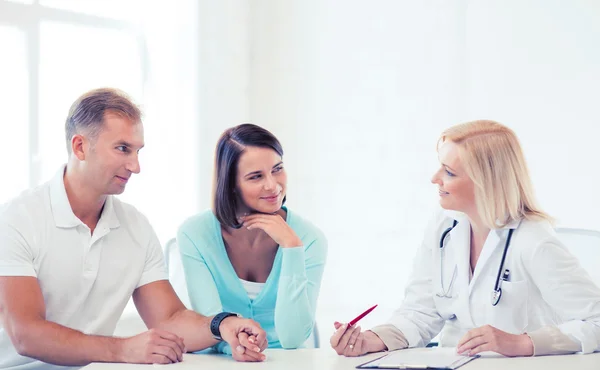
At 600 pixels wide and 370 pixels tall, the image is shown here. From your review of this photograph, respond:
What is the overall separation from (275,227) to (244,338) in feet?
1.78

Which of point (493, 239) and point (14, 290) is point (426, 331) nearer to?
point (493, 239)

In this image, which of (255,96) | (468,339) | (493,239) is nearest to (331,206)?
(255,96)

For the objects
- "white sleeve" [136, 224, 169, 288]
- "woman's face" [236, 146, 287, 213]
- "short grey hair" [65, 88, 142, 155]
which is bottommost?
"white sleeve" [136, 224, 169, 288]

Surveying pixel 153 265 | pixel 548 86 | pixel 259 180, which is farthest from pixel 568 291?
pixel 548 86

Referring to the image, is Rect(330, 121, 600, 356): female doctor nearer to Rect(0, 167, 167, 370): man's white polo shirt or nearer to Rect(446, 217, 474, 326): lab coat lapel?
Rect(446, 217, 474, 326): lab coat lapel

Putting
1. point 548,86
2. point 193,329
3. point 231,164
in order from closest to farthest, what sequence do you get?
point 193,329 < point 231,164 < point 548,86

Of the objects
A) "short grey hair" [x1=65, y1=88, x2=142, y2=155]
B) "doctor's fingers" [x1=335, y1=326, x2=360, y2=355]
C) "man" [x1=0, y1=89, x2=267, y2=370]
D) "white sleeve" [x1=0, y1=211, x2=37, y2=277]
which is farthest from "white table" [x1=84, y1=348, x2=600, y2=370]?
"short grey hair" [x1=65, y1=88, x2=142, y2=155]

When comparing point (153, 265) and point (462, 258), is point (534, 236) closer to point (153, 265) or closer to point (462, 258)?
point (462, 258)

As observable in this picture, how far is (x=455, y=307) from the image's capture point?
229 cm

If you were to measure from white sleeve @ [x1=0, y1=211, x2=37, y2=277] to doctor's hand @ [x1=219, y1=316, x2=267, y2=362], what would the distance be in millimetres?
605

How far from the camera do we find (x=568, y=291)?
80.8 inches

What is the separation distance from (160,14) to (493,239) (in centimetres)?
290

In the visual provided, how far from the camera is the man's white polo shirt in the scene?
229cm

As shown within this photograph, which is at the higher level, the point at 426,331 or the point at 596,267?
the point at 596,267
